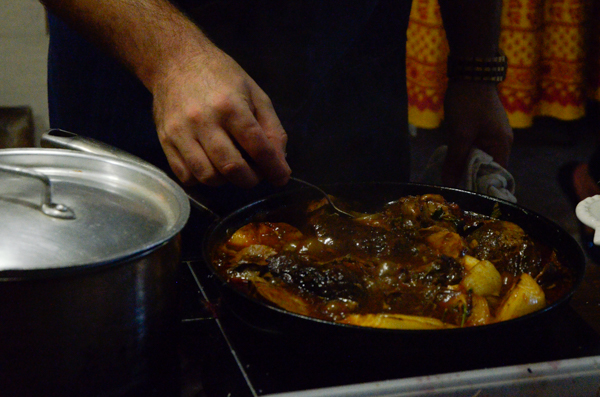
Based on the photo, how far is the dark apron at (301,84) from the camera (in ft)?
5.65

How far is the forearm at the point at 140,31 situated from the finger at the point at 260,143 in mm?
234

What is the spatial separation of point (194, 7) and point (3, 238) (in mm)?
1087

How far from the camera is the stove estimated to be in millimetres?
847

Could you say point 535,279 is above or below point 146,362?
below

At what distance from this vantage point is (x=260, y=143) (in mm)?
1110

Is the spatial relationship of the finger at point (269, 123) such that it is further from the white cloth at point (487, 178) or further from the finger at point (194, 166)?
the white cloth at point (487, 178)

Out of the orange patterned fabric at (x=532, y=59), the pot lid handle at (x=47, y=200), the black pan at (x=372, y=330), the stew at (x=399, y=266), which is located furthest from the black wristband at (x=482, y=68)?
the orange patterned fabric at (x=532, y=59)

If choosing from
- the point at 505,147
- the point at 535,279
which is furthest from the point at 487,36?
the point at 535,279

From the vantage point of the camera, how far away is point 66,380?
72cm

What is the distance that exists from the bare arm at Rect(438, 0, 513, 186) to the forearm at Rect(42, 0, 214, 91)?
3.11 ft

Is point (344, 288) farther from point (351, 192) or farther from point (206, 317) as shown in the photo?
point (351, 192)

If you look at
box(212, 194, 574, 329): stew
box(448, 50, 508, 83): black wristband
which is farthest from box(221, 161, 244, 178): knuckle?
box(448, 50, 508, 83): black wristband

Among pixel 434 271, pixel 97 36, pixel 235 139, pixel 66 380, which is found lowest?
pixel 434 271

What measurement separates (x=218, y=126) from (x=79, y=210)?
1.17ft
